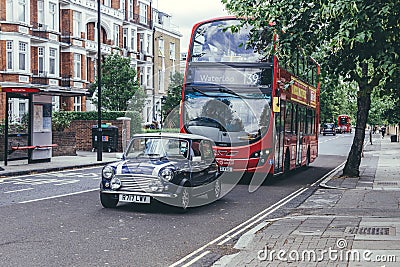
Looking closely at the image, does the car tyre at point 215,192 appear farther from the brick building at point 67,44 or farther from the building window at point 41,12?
the building window at point 41,12

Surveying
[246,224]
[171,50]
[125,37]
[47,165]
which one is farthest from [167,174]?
[171,50]

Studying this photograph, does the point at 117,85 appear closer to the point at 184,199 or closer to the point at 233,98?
the point at 233,98

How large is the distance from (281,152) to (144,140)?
659 cm

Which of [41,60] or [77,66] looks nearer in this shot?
[41,60]

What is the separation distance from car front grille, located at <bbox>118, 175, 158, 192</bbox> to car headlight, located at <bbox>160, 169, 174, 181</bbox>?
0.48ft

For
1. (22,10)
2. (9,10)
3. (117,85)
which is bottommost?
(117,85)

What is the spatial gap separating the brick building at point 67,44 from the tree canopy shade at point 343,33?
11.9m

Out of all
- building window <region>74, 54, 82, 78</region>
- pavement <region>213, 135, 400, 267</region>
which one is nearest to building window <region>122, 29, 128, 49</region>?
building window <region>74, 54, 82, 78</region>

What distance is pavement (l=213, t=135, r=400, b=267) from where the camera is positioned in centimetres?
727

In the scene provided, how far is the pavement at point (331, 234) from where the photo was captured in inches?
287

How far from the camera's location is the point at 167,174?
36.2ft

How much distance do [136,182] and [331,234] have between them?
3.96 metres

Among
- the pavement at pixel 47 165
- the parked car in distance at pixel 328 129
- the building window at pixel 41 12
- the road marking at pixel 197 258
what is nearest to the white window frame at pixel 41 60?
the building window at pixel 41 12

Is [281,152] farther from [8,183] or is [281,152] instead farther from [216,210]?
[8,183]
